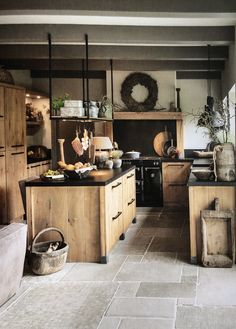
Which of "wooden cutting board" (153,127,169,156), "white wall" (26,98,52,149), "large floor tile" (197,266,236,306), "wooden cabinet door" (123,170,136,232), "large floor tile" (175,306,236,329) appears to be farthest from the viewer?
"white wall" (26,98,52,149)

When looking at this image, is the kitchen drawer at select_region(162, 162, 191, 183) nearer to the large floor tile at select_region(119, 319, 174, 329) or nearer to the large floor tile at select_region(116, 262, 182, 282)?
the large floor tile at select_region(116, 262, 182, 282)

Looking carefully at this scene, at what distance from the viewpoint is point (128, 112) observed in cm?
930

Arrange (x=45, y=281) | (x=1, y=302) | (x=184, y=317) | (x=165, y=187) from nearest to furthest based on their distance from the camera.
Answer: (x=184, y=317)
(x=1, y=302)
(x=45, y=281)
(x=165, y=187)

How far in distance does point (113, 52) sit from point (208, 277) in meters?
4.04

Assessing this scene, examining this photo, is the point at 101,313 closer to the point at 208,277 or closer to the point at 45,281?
the point at 45,281

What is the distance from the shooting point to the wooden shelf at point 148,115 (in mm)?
9273

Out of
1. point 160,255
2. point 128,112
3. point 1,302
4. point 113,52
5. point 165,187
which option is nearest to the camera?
point 1,302

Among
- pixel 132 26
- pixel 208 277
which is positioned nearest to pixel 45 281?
pixel 208 277

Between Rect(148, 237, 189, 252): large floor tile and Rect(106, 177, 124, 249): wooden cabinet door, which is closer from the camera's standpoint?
Rect(106, 177, 124, 249): wooden cabinet door

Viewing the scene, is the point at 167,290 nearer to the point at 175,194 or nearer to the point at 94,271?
the point at 94,271

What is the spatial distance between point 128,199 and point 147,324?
3.34 meters

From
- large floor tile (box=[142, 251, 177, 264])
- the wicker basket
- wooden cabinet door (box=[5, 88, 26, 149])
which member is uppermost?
wooden cabinet door (box=[5, 88, 26, 149])

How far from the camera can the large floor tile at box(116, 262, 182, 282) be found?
14.1 feet

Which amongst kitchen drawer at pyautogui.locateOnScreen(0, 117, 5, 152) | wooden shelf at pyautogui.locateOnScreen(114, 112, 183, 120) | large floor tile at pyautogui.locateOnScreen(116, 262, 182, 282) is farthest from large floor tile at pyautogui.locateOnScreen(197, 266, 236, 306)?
wooden shelf at pyautogui.locateOnScreen(114, 112, 183, 120)
